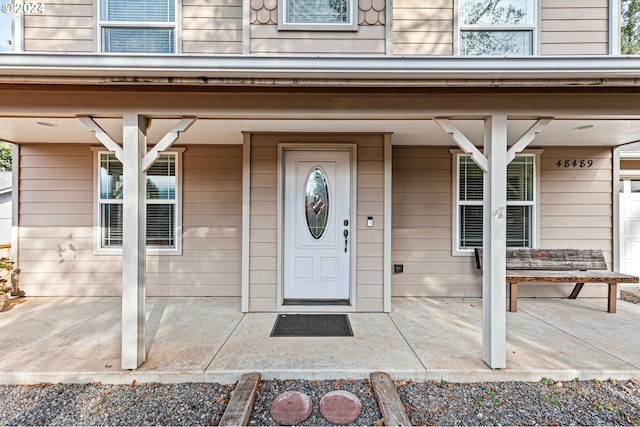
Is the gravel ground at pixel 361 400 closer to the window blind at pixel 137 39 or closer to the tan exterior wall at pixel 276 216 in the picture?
the tan exterior wall at pixel 276 216

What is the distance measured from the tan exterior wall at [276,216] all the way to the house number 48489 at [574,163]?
8.57 ft

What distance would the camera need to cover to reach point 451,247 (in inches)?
172

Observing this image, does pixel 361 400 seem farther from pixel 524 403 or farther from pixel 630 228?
pixel 630 228

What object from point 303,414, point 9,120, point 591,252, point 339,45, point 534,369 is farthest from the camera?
point 591,252

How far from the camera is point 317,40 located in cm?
357

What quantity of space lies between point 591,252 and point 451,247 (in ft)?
5.69

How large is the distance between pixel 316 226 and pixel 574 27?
368cm

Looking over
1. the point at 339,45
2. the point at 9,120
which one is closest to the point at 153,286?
the point at 9,120

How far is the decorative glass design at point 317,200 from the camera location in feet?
13.0

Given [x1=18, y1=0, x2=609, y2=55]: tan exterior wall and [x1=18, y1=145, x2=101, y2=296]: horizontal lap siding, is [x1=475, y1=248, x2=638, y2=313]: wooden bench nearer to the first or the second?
[x1=18, y1=0, x2=609, y2=55]: tan exterior wall

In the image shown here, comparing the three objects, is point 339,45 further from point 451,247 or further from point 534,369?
point 534,369

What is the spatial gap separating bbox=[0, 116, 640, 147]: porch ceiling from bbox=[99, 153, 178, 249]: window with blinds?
404mm

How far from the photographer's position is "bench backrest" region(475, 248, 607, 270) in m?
4.11

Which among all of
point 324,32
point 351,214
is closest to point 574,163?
point 351,214
